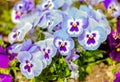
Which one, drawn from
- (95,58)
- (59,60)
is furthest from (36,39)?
(95,58)

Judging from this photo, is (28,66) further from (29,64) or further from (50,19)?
(50,19)

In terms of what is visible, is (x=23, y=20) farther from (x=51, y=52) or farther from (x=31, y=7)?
(x=51, y=52)

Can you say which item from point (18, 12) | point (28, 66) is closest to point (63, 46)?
point (28, 66)

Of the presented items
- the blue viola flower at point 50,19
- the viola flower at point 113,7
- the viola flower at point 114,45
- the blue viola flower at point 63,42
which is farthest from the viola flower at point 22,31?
the viola flower at point 113,7

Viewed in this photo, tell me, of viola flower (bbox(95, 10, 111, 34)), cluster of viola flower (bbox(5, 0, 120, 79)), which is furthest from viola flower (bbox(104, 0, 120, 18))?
cluster of viola flower (bbox(5, 0, 120, 79))

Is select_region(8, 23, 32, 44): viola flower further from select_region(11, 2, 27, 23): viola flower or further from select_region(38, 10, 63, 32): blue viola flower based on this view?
select_region(11, 2, 27, 23): viola flower
